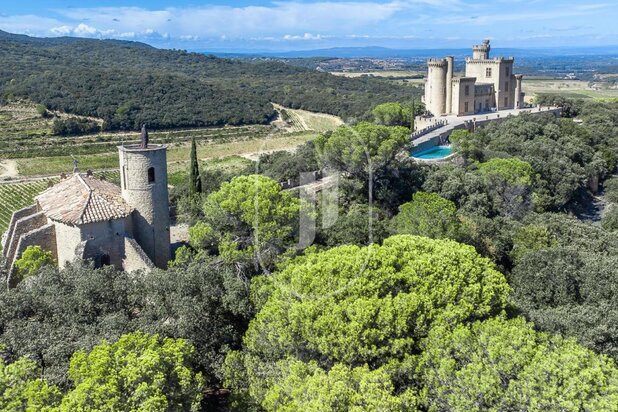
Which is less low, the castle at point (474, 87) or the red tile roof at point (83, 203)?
the castle at point (474, 87)

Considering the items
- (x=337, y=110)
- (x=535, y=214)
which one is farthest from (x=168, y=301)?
(x=337, y=110)

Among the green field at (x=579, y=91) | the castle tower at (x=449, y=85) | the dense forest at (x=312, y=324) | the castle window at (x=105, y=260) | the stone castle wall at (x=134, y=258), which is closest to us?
the dense forest at (x=312, y=324)

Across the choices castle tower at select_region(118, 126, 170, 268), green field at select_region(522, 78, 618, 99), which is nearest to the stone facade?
castle tower at select_region(118, 126, 170, 268)

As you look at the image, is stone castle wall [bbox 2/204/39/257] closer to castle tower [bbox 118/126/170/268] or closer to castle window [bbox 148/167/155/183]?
castle tower [bbox 118/126/170/268]

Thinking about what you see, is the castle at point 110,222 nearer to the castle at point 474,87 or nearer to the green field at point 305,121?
the castle at point 474,87

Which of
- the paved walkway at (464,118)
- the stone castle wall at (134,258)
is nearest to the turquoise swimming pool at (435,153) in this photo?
the paved walkway at (464,118)

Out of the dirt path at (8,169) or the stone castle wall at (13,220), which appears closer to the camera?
the stone castle wall at (13,220)

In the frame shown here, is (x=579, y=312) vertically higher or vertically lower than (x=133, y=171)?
lower

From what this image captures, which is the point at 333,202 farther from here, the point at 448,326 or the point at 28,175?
the point at 28,175

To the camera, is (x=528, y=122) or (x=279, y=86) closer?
(x=528, y=122)
